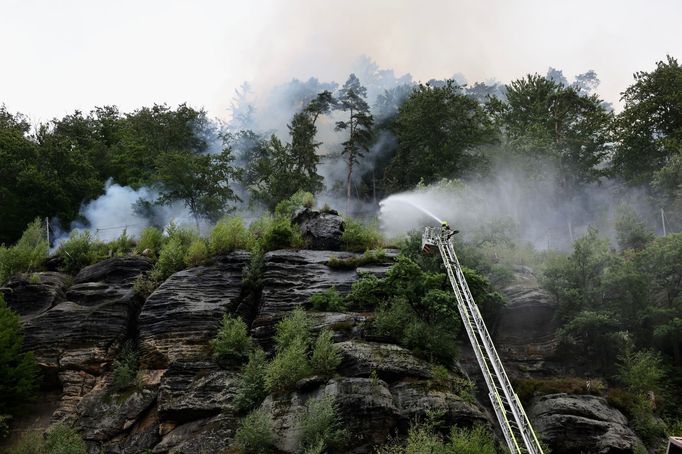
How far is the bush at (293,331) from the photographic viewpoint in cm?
2131

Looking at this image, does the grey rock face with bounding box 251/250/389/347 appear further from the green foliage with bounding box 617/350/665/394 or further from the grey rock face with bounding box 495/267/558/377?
the green foliage with bounding box 617/350/665/394

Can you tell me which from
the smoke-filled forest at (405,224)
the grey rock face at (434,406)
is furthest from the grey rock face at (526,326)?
the grey rock face at (434,406)

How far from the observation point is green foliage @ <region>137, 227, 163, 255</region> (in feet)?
102

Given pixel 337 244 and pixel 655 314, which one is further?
pixel 337 244

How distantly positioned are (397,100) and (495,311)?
1500 inches

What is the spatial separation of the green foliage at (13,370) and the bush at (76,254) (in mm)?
6071

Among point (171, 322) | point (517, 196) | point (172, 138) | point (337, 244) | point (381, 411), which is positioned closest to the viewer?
point (381, 411)

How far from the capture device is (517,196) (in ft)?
132

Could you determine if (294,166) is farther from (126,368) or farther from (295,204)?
(126,368)

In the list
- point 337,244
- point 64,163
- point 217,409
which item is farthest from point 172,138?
point 217,409

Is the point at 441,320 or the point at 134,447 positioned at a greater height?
the point at 441,320

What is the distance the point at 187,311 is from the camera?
2498 centimetres

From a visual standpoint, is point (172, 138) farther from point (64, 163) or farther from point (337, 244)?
point (337, 244)

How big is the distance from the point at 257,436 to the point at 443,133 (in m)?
31.5
